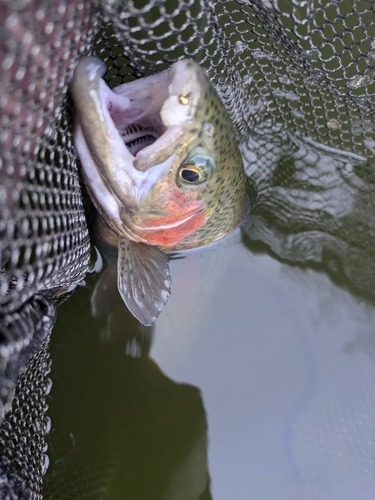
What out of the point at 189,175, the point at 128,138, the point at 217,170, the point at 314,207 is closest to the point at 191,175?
the point at 189,175

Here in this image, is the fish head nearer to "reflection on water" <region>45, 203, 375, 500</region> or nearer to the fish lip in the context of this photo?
the fish lip

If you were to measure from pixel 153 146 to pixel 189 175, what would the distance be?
23cm

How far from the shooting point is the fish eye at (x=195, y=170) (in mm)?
1469

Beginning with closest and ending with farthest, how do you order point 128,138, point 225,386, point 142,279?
point 128,138, point 142,279, point 225,386

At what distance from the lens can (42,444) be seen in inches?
72.9

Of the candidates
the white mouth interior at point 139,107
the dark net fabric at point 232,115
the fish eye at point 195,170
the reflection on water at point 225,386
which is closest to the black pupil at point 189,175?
the fish eye at point 195,170

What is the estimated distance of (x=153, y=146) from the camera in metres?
1.35

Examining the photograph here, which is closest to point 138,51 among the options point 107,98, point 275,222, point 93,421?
point 107,98

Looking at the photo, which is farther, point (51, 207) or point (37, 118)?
point (51, 207)

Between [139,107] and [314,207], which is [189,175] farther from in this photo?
[314,207]

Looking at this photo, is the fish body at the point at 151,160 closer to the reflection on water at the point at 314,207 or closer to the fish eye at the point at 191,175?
the fish eye at the point at 191,175

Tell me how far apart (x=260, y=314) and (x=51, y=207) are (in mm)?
1573

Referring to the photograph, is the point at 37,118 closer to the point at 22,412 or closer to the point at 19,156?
the point at 19,156

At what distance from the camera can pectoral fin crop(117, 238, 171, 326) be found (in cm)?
→ 182
